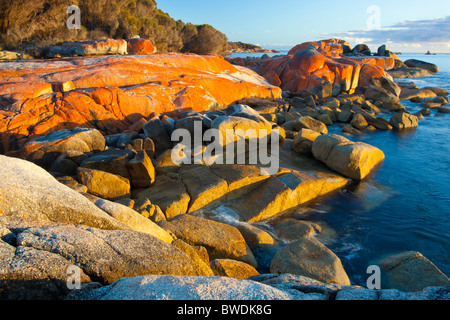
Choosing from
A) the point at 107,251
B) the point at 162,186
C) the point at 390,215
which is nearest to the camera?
the point at 107,251

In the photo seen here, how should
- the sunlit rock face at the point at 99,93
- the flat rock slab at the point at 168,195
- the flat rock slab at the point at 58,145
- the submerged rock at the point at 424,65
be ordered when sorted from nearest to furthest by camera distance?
1. the flat rock slab at the point at 168,195
2. the flat rock slab at the point at 58,145
3. the sunlit rock face at the point at 99,93
4. the submerged rock at the point at 424,65

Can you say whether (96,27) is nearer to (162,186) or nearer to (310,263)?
(162,186)

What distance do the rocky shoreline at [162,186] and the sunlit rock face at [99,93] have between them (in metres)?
0.05

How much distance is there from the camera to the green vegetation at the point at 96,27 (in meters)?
17.0

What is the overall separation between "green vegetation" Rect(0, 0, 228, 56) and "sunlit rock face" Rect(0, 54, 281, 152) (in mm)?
6180

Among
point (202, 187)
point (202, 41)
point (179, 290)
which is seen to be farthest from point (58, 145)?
point (202, 41)

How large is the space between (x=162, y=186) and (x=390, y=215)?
19.4ft

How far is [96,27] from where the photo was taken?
22719 millimetres

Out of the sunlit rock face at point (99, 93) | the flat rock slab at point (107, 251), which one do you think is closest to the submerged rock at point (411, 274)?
the flat rock slab at point (107, 251)

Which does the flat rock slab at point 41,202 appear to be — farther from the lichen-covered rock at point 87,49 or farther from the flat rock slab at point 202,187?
the lichen-covered rock at point 87,49

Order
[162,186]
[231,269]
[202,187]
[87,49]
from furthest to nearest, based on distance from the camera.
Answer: [87,49] → [162,186] → [202,187] → [231,269]

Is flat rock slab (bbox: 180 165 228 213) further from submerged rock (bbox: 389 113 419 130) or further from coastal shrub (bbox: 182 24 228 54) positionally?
coastal shrub (bbox: 182 24 228 54)

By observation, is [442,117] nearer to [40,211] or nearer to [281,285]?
[281,285]

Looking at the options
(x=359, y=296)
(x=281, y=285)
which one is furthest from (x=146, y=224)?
(x=359, y=296)
